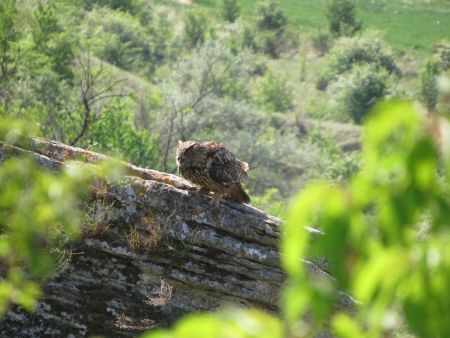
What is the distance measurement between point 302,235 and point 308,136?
151 ft

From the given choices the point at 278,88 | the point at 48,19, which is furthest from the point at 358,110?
the point at 48,19

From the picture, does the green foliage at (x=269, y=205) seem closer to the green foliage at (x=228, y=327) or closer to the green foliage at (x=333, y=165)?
the green foliage at (x=228, y=327)

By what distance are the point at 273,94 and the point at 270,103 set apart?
48.6 inches

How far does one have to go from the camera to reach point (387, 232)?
171 cm

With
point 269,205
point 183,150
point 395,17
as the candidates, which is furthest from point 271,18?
point 183,150

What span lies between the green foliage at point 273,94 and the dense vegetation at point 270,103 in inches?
4.0

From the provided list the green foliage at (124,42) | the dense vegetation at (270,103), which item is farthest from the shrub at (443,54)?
the green foliage at (124,42)

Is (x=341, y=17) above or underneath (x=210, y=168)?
above

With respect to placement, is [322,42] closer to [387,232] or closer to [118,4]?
[118,4]

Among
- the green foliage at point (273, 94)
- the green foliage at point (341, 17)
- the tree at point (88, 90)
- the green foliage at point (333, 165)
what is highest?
the green foliage at point (341, 17)

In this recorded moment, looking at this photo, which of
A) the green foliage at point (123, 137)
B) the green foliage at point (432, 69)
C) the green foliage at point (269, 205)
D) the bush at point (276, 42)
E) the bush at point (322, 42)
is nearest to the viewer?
the green foliage at point (269, 205)

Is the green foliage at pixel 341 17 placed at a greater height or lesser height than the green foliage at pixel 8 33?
greater

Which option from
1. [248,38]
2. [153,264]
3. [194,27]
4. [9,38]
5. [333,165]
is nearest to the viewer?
[153,264]

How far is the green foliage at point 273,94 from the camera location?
56812 mm
